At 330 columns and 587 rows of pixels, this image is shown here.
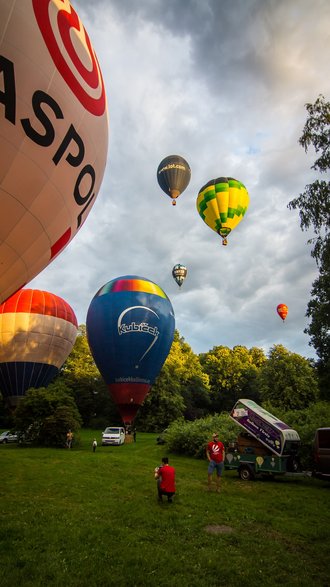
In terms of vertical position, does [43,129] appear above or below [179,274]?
below

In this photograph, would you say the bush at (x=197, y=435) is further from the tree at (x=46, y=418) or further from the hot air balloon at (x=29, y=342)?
the hot air balloon at (x=29, y=342)

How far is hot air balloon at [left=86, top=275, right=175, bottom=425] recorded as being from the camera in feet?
92.1

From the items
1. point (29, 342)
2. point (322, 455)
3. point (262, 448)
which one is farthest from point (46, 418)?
point (322, 455)

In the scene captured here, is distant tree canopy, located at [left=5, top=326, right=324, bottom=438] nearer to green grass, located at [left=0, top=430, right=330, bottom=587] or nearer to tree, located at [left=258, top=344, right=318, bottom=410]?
tree, located at [left=258, top=344, right=318, bottom=410]

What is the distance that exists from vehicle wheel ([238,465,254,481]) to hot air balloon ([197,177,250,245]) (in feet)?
64.9

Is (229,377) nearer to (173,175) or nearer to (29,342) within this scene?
(173,175)

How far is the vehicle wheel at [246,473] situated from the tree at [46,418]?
12101 millimetres

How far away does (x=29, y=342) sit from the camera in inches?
1318

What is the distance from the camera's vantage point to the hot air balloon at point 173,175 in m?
36.0

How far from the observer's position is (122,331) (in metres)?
A: 28.0

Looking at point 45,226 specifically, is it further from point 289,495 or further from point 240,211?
point 240,211

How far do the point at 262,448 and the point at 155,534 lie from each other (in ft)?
26.4

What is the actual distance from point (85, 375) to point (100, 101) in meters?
44.6

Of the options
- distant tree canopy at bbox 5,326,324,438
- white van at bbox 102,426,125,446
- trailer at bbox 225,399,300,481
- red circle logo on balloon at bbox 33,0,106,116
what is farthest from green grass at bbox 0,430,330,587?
distant tree canopy at bbox 5,326,324,438
